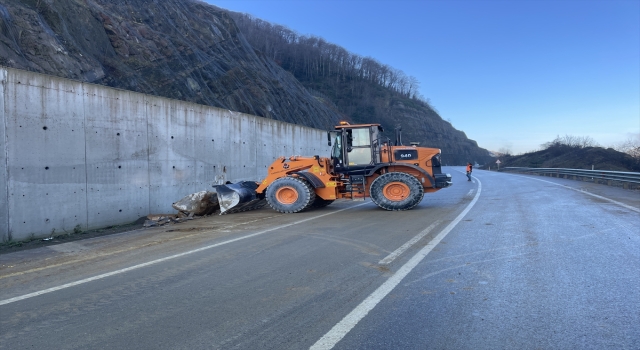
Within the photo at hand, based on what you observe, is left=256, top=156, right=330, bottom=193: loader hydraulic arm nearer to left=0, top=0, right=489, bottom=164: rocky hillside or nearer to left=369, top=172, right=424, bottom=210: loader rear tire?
left=369, top=172, right=424, bottom=210: loader rear tire

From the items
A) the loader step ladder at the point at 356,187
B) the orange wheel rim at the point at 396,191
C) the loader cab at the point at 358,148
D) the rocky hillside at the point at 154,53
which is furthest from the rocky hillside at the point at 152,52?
the orange wheel rim at the point at 396,191

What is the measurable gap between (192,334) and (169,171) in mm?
9618

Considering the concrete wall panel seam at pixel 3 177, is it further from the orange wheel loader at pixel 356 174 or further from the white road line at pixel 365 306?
the white road line at pixel 365 306

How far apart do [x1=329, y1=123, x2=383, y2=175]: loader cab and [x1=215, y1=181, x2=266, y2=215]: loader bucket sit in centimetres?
292

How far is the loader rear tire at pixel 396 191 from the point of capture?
1194 cm

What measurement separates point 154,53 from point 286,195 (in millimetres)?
22143

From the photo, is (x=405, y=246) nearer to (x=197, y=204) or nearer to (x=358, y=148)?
(x=358, y=148)

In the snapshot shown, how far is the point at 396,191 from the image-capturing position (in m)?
12.2

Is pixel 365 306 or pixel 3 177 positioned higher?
pixel 3 177

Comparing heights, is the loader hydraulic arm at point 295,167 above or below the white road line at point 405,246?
above

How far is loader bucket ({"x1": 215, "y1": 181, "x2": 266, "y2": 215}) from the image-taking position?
12273mm

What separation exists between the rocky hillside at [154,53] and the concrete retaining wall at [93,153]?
877 centimetres

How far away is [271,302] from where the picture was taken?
179 inches

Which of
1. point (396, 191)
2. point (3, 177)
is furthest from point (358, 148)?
Answer: point (3, 177)
